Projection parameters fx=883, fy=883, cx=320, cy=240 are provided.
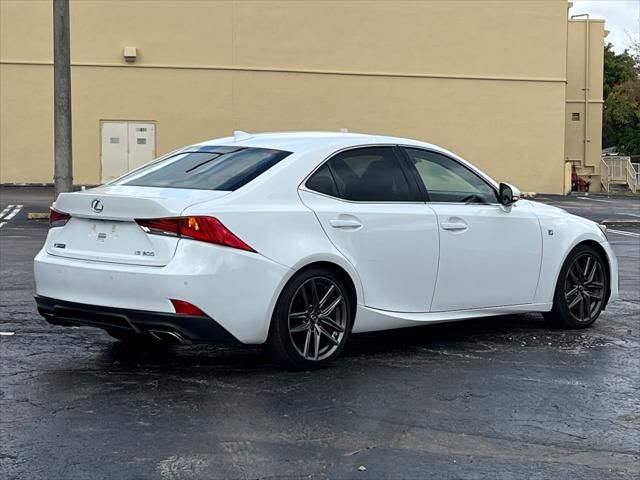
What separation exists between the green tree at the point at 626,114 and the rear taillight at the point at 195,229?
51.4m

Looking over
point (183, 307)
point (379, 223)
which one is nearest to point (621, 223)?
point (379, 223)

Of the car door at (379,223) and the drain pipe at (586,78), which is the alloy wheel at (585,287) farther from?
the drain pipe at (586,78)

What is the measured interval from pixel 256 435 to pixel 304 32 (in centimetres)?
2842

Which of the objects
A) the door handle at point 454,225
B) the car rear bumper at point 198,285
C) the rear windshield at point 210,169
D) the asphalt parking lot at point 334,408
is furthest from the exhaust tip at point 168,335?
the door handle at point 454,225

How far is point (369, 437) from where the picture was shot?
15.3 feet

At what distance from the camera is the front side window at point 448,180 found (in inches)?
269

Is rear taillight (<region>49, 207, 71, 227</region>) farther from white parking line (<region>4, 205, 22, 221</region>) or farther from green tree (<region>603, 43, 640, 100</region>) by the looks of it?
green tree (<region>603, 43, 640, 100</region>)

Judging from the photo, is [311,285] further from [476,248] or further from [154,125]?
[154,125]

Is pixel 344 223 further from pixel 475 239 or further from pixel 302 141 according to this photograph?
pixel 475 239

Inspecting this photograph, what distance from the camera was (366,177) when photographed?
6469 millimetres

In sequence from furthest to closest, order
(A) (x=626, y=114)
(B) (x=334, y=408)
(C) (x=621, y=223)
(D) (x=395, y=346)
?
(A) (x=626, y=114) → (C) (x=621, y=223) → (D) (x=395, y=346) → (B) (x=334, y=408)

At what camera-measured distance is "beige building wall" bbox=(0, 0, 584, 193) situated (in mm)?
30328

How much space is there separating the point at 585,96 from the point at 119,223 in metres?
37.4

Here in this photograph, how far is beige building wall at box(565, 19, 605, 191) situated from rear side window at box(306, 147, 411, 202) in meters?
35.0
